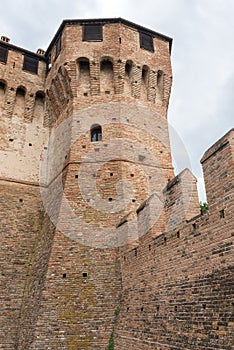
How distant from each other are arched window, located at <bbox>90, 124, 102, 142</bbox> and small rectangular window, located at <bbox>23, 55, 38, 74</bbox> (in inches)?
207

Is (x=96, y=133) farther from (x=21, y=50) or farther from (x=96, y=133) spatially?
(x=21, y=50)

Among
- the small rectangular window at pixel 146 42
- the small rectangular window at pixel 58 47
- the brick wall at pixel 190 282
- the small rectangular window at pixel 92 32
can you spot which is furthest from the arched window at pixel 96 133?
the brick wall at pixel 190 282

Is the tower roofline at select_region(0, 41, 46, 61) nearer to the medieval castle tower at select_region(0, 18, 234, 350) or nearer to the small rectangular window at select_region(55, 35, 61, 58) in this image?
the medieval castle tower at select_region(0, 18, 234, 350)

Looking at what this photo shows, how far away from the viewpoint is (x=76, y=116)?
1212 centimetres

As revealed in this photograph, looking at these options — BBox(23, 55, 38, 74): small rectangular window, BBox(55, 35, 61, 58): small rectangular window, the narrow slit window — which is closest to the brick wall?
the narrow slit window

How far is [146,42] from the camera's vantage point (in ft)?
45.1

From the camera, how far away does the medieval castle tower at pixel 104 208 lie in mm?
5746

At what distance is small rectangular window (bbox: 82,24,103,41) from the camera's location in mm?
13141

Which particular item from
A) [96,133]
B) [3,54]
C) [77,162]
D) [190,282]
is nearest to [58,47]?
[3,54]

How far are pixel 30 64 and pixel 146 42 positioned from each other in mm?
5669

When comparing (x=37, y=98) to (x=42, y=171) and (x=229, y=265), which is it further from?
(x=229, y=265)

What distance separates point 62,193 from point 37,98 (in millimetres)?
6444

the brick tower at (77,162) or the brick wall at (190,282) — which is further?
the brick tower at (77,162)

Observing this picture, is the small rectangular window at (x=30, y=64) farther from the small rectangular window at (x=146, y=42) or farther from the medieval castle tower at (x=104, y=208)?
the small rectangular window at (x=146, y=42)
